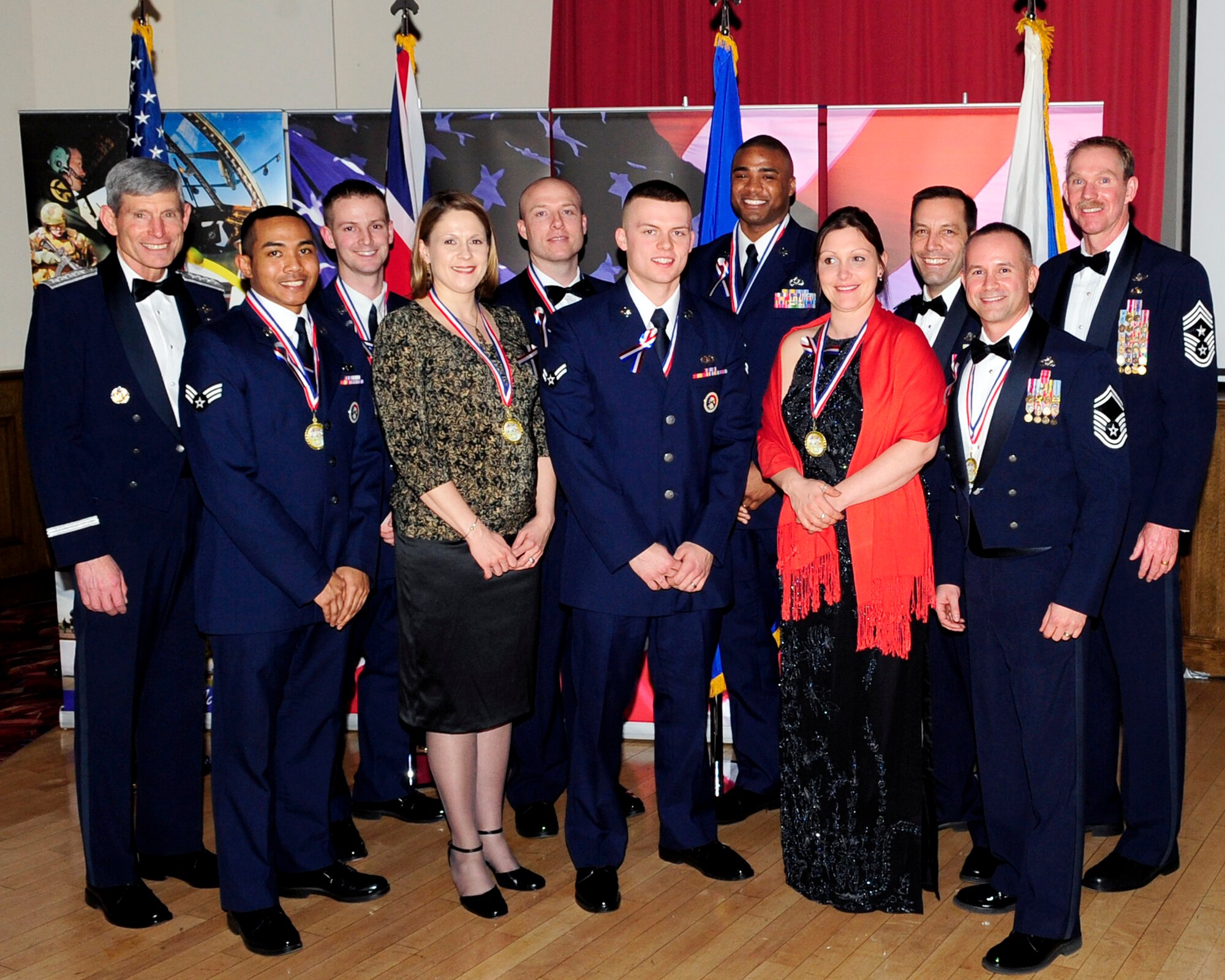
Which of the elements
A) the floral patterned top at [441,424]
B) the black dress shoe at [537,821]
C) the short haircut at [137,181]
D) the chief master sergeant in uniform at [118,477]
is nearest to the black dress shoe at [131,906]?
the chief master sergeant in uniform at [118,477]

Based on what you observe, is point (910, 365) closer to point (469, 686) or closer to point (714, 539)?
point (714, 539)

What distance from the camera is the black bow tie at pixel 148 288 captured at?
333cm

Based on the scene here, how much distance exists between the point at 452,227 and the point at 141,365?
0.91 meters

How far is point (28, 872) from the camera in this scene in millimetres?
3703

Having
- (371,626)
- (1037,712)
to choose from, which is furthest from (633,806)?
(1037,712)

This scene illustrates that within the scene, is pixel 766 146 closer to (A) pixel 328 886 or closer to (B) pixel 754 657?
(B) pixel 754 657

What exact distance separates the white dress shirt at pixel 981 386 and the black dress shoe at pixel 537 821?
177 centimetres

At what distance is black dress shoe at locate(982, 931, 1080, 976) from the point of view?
9.80ft

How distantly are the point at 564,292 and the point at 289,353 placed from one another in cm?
119

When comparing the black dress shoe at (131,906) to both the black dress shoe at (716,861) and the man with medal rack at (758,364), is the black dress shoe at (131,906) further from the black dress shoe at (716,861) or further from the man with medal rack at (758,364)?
the man with medal rack at (758,364)

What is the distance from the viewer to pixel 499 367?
325cm

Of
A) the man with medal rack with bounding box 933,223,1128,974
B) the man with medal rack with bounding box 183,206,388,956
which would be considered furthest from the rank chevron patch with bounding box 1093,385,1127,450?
the man with medal rack with bounding box 183,206,388,956

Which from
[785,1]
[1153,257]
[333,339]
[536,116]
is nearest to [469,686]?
[333,339]

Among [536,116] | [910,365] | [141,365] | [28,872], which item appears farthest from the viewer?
[536,116]
